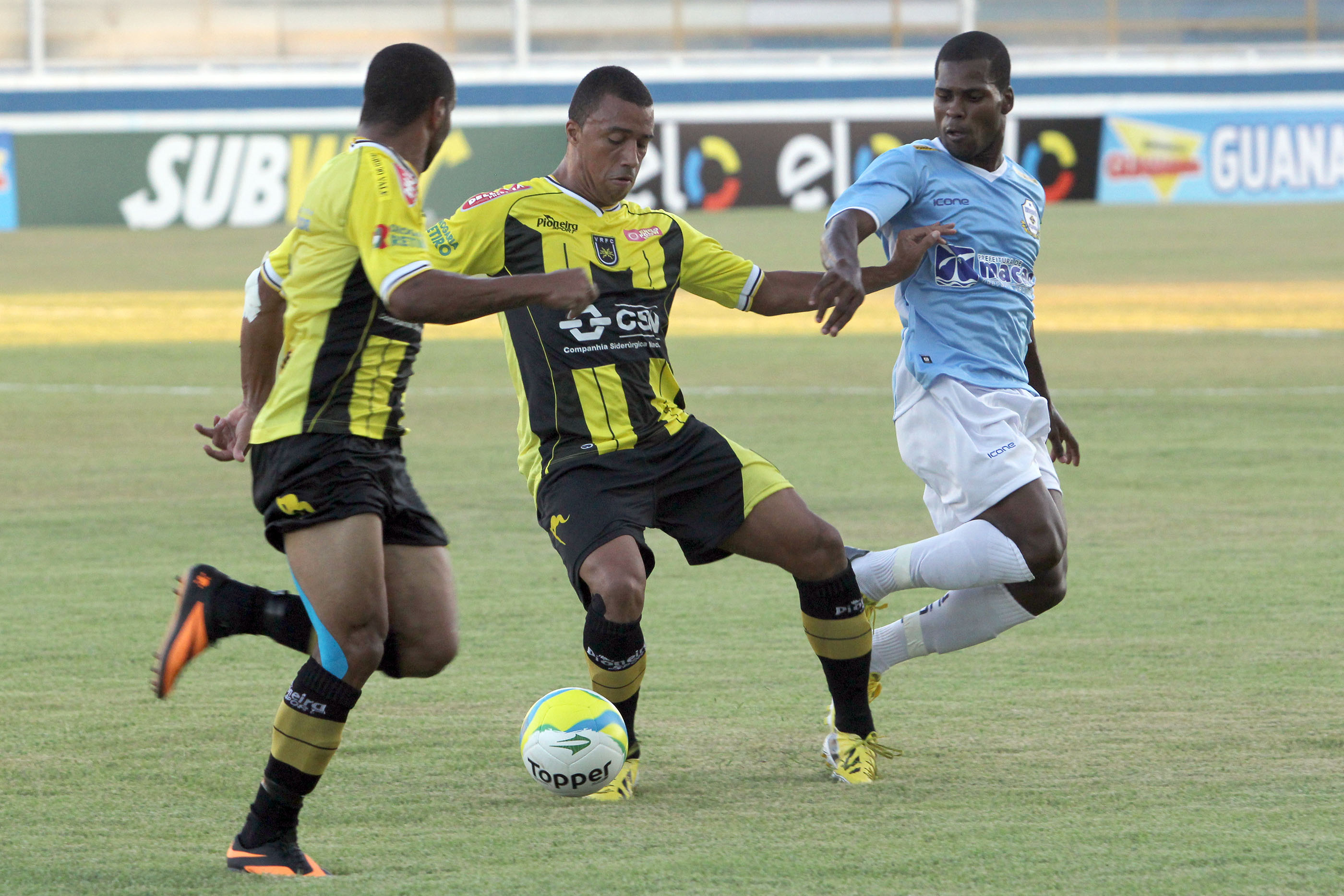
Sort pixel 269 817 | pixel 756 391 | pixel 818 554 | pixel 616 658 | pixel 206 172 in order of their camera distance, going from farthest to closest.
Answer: pixel 206 172, pixel 756 391, pixel 818 554, pixel 616 658, pixel 269 817

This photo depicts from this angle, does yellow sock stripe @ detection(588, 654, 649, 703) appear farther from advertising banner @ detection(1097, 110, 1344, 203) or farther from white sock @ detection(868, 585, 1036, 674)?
advertising banner @ detection(1097, 110, 1344, 203)

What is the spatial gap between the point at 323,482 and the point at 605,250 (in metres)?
1.29

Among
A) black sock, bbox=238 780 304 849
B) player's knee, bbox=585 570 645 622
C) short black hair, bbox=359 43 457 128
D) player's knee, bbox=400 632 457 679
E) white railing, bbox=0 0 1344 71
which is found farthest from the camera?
white railing, bbox=0 0 1344 71

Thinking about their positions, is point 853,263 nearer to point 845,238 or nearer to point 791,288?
point 845,238

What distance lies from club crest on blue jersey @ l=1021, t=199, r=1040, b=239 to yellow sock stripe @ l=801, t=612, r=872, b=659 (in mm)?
1413

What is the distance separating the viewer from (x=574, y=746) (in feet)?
14.8

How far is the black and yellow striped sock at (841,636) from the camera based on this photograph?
195 inches

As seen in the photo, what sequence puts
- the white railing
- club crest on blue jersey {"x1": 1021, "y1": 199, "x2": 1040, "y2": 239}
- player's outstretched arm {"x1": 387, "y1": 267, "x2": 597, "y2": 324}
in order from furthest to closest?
the white railing → club crest on blue jersey {"x1": 1021, "y1": 199, "x2": 1040, "y2": 239} → player's outstretched arm {"x1": 387, "y1": 267, "x2": 597, "y2": 324}

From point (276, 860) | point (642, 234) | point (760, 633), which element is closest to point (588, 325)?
point (642, 234)

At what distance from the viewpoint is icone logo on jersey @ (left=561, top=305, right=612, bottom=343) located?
16.3ft

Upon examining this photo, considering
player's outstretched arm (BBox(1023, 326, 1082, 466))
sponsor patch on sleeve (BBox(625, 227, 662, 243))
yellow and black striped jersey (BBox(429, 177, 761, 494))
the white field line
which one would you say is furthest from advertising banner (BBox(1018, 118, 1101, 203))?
yellow and black striped jersey (BBox(429, 177, 761, 494))

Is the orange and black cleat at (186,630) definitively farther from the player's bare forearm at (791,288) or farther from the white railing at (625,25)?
the white railing at (625,25)

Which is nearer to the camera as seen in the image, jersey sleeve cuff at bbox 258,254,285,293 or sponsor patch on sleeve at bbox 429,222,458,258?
jersey sleeve cuff at bbox 258,254,285,293

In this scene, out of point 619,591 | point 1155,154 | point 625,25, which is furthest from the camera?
point 625,25
